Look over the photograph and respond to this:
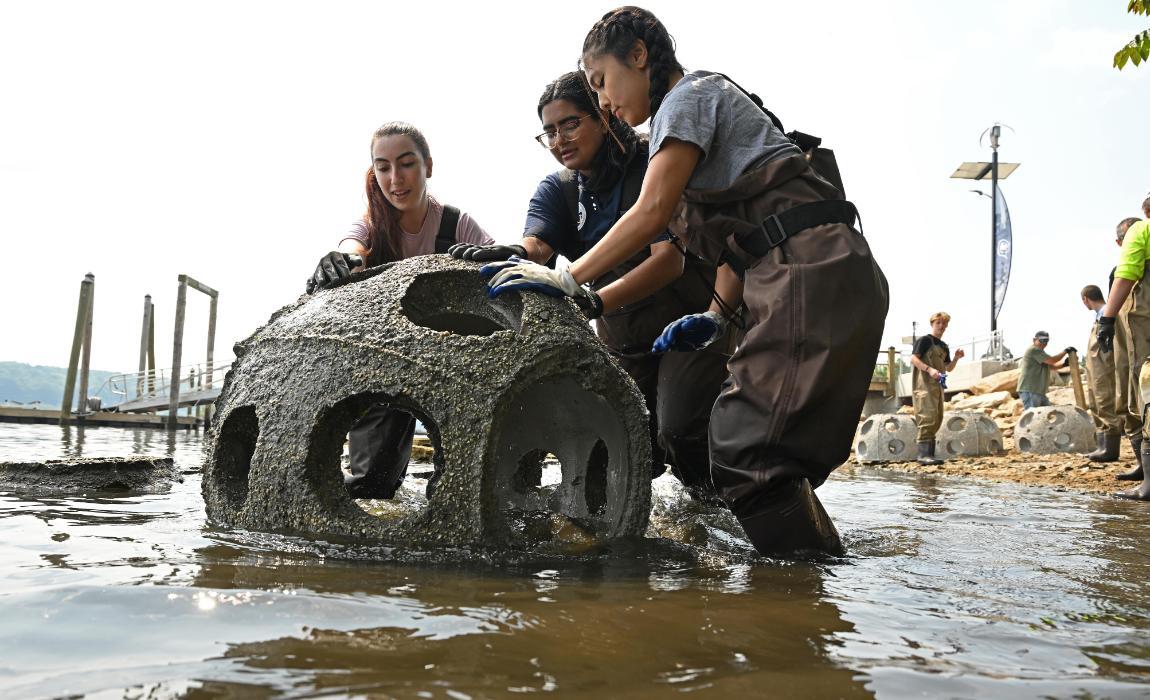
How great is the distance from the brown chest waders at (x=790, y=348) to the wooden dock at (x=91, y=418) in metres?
24.1

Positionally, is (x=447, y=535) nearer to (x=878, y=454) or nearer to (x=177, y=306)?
(x=878, y=454)

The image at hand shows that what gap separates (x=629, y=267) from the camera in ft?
14.2

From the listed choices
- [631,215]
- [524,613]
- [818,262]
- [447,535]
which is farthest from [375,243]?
[524,613]

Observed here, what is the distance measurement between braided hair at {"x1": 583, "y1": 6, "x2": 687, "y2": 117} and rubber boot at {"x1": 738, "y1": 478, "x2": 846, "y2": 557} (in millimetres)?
1532

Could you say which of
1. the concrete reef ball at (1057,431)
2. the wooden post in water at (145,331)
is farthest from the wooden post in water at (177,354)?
the concrete reef ball at (1057,431)

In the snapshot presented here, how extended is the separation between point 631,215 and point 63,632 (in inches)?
84.3

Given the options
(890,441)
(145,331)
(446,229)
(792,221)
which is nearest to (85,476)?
(446,229)

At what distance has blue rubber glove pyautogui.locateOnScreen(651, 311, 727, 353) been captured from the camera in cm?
364

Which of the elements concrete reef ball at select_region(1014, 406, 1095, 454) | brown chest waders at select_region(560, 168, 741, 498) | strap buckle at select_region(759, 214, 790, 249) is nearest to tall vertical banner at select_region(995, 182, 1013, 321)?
concrete reef ball at select_region(1014, 406, 1095, 454)

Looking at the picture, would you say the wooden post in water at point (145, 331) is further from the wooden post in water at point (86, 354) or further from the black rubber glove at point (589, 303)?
the black rubber glove at point (589, 303)

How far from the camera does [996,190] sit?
2183 cm

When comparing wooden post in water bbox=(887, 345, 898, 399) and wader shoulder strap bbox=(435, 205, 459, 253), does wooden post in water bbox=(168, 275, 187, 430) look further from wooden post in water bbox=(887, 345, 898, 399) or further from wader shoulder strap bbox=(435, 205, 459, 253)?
wader shoulder strap bbox=(435, 205, 459, 253)

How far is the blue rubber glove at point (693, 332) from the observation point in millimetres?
3640

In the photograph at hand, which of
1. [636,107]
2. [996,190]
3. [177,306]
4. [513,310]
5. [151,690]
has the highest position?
[996,190]
